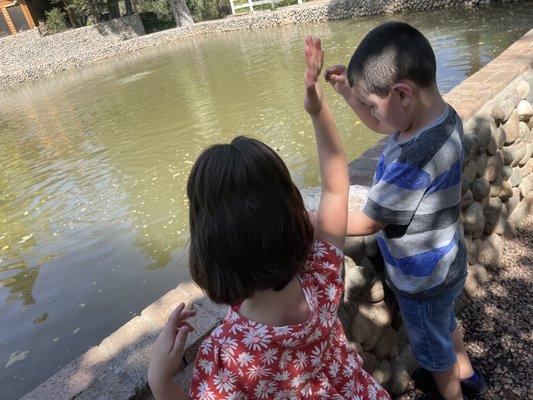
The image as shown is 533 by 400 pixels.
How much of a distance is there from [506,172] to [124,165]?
5.52 m

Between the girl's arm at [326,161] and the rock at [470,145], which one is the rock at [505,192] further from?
the girl's arm at [326,161]

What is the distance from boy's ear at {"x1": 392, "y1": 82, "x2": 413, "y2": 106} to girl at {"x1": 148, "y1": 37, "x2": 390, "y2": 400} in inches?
11.8

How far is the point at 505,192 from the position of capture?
121 inches

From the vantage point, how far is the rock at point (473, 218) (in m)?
2.70

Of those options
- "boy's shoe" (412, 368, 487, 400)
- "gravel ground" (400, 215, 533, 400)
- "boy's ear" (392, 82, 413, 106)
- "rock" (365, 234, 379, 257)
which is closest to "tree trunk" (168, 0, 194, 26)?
"gravel ground" (400, 215, 533, 400)

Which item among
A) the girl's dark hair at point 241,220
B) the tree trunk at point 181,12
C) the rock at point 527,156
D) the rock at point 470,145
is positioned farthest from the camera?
the tree trunk at point 181,12

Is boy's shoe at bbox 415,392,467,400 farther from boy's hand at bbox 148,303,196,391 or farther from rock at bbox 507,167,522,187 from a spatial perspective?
rock at bbox 507,167,522,187

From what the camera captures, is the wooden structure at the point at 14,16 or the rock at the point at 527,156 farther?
the wooden structure at the point at 14,16

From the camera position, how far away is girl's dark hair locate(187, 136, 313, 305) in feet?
3.34

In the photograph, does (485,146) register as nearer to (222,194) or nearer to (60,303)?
(222,194)

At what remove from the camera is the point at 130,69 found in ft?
60.4

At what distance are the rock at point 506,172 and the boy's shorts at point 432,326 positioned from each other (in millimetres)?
1596

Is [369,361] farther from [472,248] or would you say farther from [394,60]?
[394,60]

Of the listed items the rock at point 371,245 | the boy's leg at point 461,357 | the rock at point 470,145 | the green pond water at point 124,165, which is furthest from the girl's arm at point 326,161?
the green pond water at point 124,165
